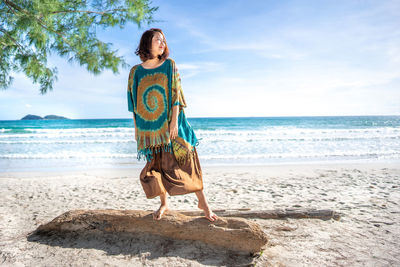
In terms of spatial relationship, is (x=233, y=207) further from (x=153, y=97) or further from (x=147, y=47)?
(x=147, y=47)

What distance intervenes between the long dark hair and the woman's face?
25 mm

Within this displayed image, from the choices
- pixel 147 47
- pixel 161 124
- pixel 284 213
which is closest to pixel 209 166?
pixel 284 213

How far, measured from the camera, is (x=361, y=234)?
2691mm

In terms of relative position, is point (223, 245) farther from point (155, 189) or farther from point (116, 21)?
point (116, 21)

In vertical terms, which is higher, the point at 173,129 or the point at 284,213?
the point at 173,129

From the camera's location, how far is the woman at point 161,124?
2.19m

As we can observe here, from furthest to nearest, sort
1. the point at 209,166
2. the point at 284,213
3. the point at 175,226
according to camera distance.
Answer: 1. the point at 209,166
2. the point at 284,213
3. the point at 175,226

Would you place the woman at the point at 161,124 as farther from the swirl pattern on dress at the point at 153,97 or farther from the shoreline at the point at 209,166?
the shoreline at the point at 209,166

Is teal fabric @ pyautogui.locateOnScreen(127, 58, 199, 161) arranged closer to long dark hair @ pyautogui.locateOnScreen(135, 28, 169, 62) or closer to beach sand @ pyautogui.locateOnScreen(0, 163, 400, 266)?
long dark hair @ pyautogui.locateOnScreen(135, 28, 169, 62)

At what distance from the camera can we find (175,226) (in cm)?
233

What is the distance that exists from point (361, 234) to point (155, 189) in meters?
2.14

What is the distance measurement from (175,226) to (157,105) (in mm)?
1064

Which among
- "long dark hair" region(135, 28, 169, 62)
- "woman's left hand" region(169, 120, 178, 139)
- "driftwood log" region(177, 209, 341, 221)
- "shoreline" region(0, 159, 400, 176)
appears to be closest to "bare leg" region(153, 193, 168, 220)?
"woman's left hand" region(169, 120, 178, 139)

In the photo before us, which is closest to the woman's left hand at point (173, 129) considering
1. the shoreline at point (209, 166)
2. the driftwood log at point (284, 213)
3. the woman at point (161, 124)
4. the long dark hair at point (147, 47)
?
the woman at point (161, 124)
